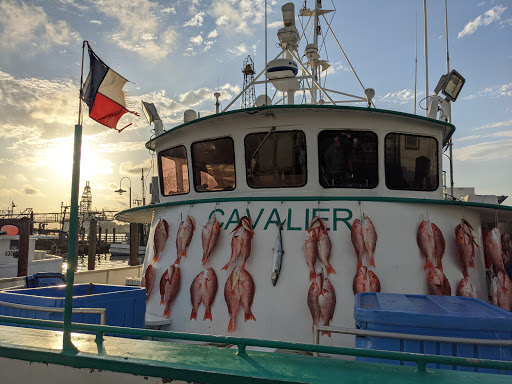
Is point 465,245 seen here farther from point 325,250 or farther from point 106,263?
point 106,263

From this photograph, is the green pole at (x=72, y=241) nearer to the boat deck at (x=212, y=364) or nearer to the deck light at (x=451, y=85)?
the boat deck at (x=212, y=364)

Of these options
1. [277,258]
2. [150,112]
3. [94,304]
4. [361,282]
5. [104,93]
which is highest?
[150,112]

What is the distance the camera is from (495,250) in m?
7.19

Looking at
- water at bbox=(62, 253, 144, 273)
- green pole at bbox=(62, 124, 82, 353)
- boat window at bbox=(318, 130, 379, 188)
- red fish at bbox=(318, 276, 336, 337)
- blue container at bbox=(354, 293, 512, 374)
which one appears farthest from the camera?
water at bbox=(62, 253, 144, 273)

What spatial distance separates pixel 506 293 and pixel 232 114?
589 cm

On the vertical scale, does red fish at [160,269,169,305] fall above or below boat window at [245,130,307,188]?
below

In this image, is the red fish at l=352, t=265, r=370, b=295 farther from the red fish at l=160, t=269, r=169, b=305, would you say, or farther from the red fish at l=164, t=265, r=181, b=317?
the red fish at l=160, t=269, r=169, b=305

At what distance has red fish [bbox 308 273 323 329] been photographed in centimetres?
622

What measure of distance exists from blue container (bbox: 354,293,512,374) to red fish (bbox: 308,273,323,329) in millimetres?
2011

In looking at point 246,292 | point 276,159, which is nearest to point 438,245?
point 276,159

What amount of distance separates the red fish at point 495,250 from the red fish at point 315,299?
339 centimetres

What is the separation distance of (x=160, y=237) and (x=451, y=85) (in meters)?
8.22

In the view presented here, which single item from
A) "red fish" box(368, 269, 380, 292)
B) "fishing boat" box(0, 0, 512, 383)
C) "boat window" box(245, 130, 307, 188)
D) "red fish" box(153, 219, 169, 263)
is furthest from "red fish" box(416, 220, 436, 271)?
"red fish" box(153, 219, 169, 263)

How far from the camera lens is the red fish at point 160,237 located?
26.4 feet
